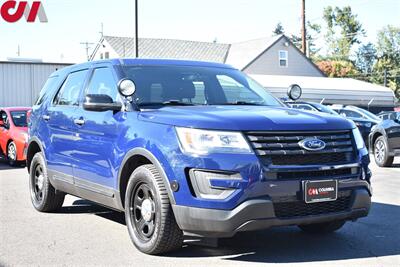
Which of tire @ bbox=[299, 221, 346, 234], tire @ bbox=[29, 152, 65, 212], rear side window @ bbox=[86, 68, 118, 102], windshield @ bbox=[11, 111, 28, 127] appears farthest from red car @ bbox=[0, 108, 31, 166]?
tire @ bbox=[299, 221, 346, 234]

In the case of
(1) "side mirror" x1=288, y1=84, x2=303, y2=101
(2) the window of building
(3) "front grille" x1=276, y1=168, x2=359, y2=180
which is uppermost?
(2) the window of building

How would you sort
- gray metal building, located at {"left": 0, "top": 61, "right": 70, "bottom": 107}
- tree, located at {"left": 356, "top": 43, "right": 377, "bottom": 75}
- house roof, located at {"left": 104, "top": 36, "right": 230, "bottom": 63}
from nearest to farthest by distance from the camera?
gray metal building, located at {"left": 0, "top": 61, "right": 70, "bottom": 107} → house roof, located at {"left": 104, "top": 36, "right": 230, "bottom": 63} → tree, located at {"left": 356, "top": 43, "right": 377, "bottom": 75}

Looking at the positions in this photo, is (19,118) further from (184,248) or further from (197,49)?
(197,49)

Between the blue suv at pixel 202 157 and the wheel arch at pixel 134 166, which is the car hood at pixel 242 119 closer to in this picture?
the blue suv at pixel 202 157

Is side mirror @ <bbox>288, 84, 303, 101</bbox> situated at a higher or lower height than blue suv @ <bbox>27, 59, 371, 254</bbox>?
higher

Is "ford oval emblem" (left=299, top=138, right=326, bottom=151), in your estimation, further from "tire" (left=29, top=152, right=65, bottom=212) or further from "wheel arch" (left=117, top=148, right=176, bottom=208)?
"tire" (left=29, top=152, right=65, bottom=212)

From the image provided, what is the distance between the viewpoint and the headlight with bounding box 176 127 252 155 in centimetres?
455

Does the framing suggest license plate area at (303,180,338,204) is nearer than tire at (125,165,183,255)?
Yes

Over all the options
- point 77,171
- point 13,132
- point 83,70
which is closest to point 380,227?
point 77,171

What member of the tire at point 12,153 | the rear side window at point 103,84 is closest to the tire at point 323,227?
the rear side window at point 103,84

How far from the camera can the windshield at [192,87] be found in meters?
5.67

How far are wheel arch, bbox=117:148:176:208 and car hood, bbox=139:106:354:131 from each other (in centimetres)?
31

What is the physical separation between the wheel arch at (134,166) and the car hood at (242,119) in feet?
1.01

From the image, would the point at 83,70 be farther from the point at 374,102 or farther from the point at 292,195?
the point at 374,102
